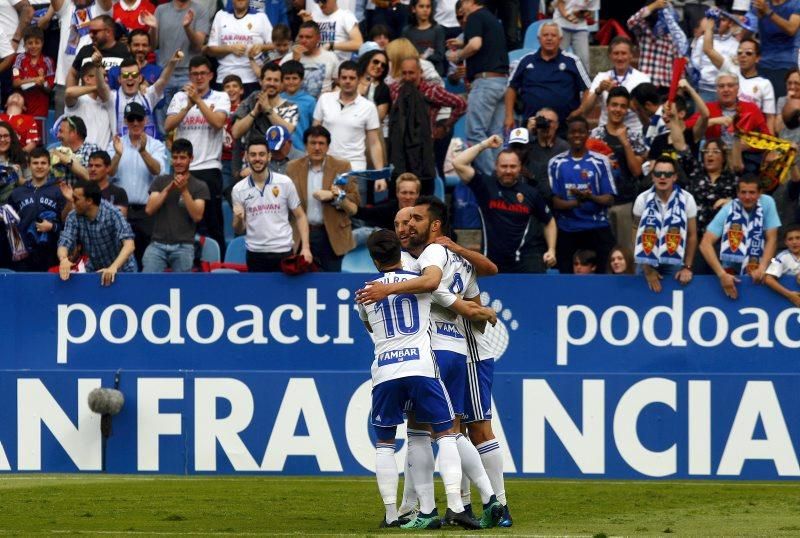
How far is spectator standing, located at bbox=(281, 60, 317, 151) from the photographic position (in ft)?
53.6

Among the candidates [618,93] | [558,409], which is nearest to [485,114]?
[618,93]

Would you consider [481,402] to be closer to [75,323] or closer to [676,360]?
[676,360]

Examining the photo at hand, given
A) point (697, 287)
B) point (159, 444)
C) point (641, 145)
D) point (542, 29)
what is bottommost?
point (159, 444)

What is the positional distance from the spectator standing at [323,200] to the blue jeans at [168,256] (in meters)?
1.23

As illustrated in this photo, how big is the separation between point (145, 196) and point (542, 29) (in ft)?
15.3

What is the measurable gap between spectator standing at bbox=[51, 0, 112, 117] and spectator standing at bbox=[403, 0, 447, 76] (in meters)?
3.69

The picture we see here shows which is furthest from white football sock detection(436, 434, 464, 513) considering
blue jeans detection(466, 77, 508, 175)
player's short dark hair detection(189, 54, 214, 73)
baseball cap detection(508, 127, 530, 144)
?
player's short dark hair detection(189, 54, 214, 73)

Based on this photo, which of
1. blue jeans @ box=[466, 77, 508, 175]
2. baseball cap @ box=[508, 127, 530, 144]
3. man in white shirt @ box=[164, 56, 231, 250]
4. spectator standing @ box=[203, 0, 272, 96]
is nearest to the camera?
baseball cap @ box=[508, 127, 530, 144]

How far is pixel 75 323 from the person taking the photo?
14.9m

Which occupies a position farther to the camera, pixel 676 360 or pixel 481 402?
pixel 676 360

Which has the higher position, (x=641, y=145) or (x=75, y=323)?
(x=641, y=145)

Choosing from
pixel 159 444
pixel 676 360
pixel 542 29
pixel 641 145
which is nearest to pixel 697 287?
pixel 676 360

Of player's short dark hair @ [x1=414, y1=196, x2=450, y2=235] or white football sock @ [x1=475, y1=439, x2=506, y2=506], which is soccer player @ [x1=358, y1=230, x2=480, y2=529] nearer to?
player's short dark hair @ [x1=414, y1=196, x2=450, y2=235]

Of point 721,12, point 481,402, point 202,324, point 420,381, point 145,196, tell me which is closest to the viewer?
point 420,381
